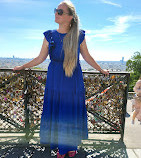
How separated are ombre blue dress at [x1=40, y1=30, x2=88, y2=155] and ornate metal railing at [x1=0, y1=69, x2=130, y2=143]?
45 centimetres

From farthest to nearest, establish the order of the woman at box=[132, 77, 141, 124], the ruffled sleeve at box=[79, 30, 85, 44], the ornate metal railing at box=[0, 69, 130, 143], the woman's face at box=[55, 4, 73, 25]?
the ornate metal railing at box=[0, 69, 130, 143]
the ruffled sleeve at box=[79, 30, 85, 44]
the woman's face at box=[55, 4, 73, 25]
the woman at box=[132, 77, 141, 124]

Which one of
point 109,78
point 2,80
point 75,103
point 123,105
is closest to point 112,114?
point 123,105

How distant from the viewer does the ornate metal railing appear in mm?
2611

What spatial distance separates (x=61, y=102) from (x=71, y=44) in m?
0.77

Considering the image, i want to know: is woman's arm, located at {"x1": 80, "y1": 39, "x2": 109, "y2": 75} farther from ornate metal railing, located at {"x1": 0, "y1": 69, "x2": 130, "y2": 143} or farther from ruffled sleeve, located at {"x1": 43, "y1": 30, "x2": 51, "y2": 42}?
ruffled sleeve, located at {"x1": 43, "y1": 30, "x2": 51, "y2": 42}

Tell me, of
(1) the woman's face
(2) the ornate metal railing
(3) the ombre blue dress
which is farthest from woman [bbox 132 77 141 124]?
(1) the woman's face

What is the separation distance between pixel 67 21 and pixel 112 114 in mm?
1737

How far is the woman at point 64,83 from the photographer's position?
202cm

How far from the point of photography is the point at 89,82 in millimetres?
2654

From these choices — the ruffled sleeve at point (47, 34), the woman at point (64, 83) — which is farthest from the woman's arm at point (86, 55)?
the ruffled sleeve at point (47, 34)

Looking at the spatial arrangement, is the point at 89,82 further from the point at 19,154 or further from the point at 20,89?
the point at 19,154

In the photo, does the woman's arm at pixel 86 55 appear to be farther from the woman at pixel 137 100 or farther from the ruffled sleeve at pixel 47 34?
the woman at pixel 137 100

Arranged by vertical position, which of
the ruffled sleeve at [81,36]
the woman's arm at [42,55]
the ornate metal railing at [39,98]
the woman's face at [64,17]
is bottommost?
the ornate metal railing at [39,98]

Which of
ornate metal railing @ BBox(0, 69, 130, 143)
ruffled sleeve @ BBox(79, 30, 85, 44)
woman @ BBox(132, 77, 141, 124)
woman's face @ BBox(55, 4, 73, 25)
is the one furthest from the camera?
ornate metal railing @ BBox(0, 69, 130, 143)
